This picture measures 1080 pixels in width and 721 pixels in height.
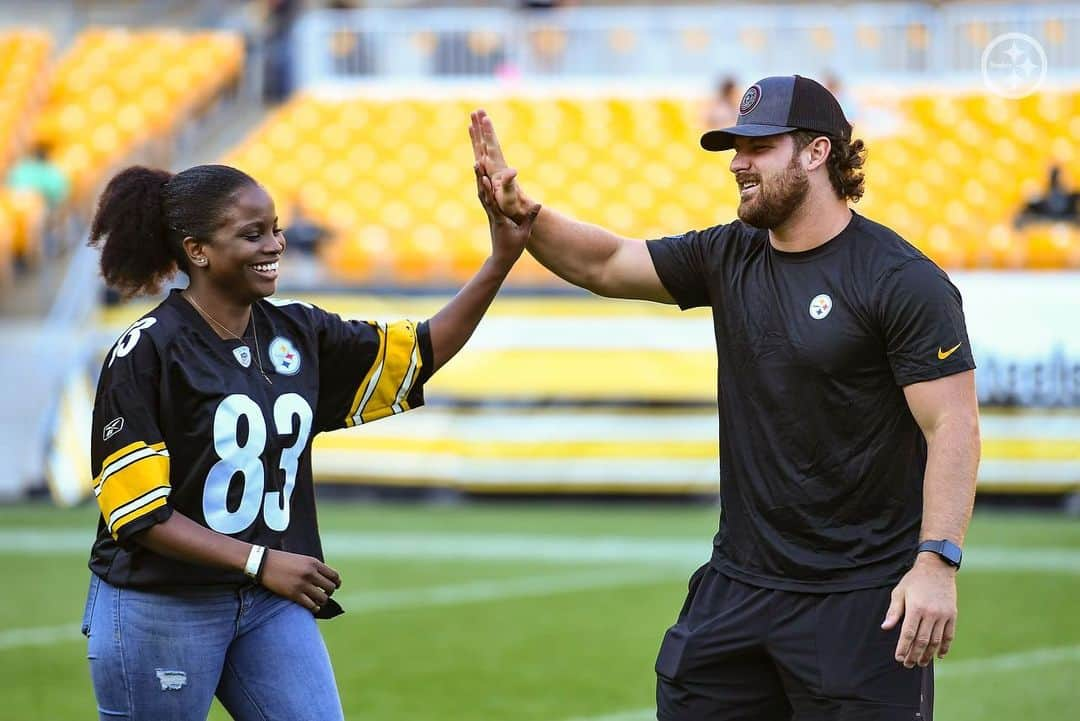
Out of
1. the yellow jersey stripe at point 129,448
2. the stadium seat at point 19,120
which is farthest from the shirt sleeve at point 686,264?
the stadium seat at point 19,120

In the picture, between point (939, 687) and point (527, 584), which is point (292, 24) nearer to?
A: point (527, 584)

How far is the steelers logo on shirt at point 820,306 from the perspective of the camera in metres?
3.88

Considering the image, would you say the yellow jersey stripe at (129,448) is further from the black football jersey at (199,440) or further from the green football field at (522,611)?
the green football field at (522,611)

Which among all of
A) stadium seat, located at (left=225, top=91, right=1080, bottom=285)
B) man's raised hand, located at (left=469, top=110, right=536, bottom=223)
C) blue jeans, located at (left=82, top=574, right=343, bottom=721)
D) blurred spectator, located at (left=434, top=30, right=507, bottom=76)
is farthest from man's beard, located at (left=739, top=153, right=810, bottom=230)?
blurred spectator, located at (left=434, top=30, right=507, bottom=76)

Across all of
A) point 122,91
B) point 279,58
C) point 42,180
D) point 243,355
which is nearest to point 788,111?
point 243,355

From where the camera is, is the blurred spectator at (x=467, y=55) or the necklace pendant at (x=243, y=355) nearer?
the necklace pendant at (x=243, y=355)

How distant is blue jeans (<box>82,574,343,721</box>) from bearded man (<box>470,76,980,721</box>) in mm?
977

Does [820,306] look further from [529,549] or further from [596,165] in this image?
[596,165]

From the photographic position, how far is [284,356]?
3.96m

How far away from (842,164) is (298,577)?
178 cm

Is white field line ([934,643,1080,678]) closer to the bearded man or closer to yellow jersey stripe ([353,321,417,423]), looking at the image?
the bearded man

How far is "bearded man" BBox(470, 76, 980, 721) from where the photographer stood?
12.2ft

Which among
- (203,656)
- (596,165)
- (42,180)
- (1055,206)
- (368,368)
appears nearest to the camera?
(203,656)

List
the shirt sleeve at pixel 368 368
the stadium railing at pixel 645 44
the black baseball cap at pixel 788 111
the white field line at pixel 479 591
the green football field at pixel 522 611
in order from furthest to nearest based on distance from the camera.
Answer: the stadium railing at pixel 645 44 → the white field line at pixel 479 591 → the green football field at pixel 522 611 → the shirt sleeve at pixel 368 368 → the black baseball cap at pixel 788 111
